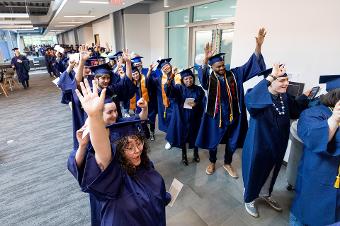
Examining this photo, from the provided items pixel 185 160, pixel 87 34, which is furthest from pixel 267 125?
pixel 87 34

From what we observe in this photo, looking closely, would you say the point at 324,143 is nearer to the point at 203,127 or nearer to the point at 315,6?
the point at 203,127

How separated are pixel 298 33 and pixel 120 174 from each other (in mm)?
2753

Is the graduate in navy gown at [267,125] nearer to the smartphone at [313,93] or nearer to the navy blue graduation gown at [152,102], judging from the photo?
the smartphone at [313,93]

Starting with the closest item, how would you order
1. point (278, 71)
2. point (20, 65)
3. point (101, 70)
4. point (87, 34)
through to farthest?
point (278, 71) < point (101, 70) < point (20, 65) < point (87, 34)

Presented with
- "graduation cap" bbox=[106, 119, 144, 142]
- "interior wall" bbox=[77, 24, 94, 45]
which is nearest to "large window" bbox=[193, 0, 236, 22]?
"graduation cap" bbox=[106, 119, 144, 142]

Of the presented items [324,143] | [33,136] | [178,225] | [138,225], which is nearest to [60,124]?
[33,136]

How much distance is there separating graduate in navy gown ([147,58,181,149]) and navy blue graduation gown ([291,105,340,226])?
1817 mm

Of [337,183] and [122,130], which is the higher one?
[122,130]

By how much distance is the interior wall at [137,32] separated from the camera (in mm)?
8172

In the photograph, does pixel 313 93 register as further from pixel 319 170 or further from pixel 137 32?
pixel 137 32

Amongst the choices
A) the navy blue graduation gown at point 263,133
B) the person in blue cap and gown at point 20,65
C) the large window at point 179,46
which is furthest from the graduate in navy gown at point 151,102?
the person in blue cap and gown at point 20,65

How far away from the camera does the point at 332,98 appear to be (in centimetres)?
150

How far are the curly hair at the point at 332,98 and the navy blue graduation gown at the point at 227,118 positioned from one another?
0.94 meters

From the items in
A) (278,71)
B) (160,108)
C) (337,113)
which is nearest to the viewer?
(337,113)
